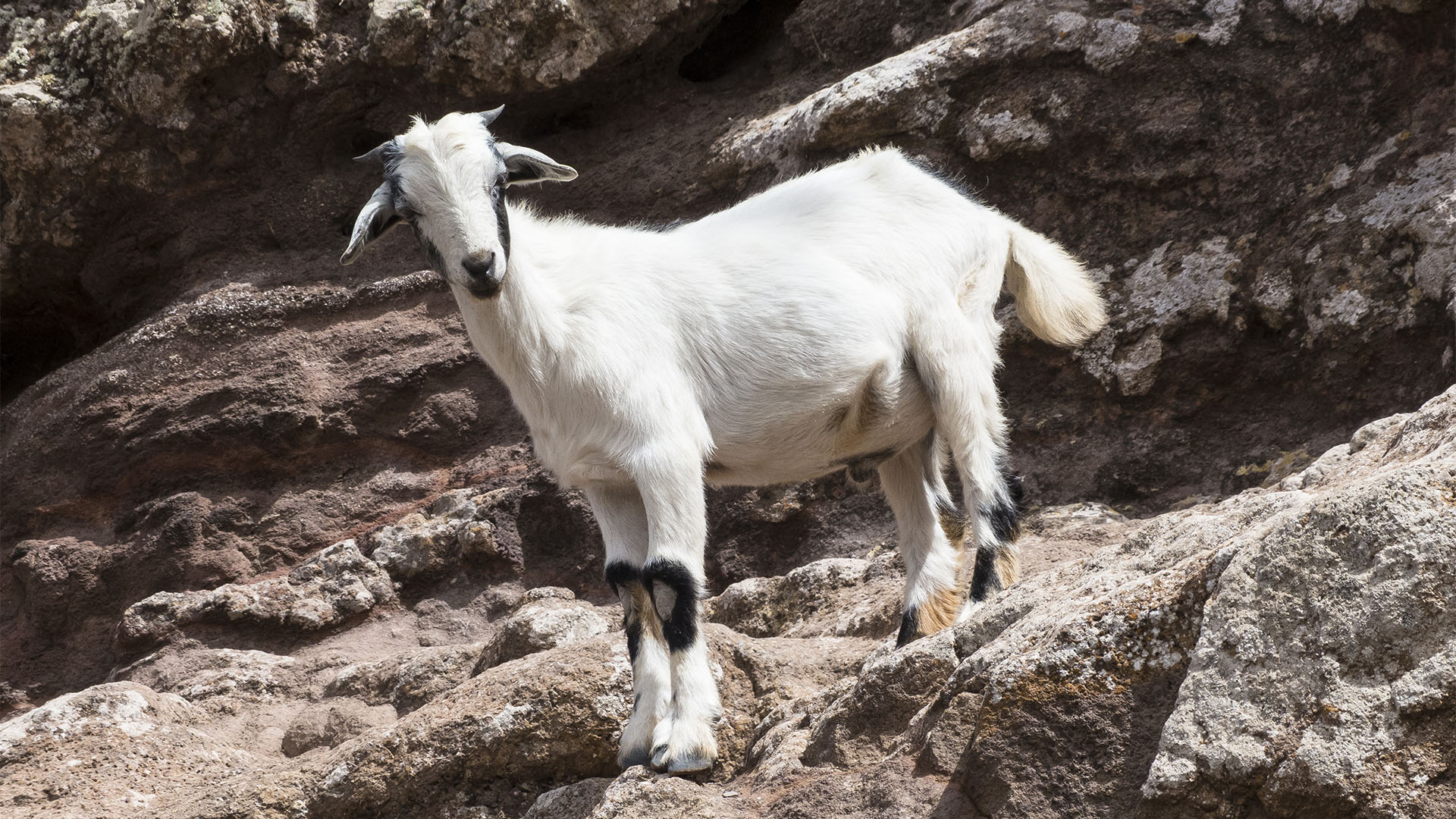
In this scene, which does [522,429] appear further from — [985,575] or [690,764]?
[690,764]

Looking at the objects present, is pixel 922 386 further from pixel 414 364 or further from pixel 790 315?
pixel 414 364

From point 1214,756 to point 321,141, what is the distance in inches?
280

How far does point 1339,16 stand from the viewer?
6.18 m

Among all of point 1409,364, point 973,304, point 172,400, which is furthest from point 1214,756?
point 172,400

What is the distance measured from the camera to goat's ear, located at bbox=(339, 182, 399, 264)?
13.4ft

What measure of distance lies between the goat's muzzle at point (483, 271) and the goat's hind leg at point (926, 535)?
1.82 metres

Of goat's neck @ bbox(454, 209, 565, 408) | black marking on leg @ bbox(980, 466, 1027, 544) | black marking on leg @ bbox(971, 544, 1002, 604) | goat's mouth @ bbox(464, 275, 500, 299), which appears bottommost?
black marking on leg @ bbox(971, 544, 1002, 604)

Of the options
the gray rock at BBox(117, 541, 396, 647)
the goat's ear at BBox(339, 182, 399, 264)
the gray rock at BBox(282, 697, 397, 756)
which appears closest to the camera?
the goat's ear at BBox(339, 182, 399, 264)

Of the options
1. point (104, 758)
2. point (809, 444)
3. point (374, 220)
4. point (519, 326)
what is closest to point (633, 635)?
point (809, 444)

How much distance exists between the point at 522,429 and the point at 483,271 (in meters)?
3.54

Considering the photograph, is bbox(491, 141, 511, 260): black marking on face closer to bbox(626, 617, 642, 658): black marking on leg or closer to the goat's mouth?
the goat's mouth

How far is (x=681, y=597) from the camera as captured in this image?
3.87m

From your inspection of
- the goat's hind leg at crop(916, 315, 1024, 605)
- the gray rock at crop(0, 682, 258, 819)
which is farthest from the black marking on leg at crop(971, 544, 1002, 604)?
the gray rock at crop(0, 682, 258, 819)

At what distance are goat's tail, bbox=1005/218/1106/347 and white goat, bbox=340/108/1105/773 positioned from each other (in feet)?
0.03
